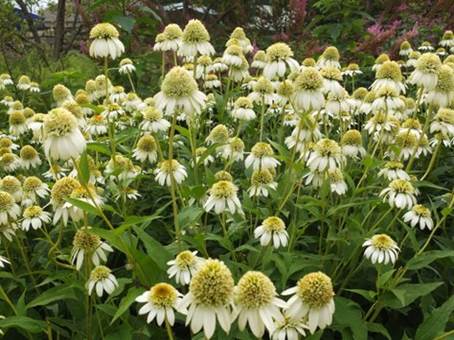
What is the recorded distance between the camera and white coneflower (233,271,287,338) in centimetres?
117

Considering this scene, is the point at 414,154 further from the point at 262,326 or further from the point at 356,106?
the point at 262,326

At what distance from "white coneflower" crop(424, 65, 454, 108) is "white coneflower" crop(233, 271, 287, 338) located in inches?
48.5

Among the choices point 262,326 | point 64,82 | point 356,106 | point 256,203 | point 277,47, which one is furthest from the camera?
point 64,82

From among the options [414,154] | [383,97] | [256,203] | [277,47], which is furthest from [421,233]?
[277,47]

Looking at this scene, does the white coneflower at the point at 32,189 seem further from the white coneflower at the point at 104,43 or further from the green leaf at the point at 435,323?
the green leaf at the point at 435,323

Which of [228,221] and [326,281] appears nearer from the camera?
[326,281]

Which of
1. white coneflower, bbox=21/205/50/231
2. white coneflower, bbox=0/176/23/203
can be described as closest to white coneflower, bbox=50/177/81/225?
white coneflower, bbox=21/205/50/231

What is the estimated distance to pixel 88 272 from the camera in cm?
179

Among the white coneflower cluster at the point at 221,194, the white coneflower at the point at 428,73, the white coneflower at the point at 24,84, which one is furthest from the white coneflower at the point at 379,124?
the white coneflower at the point at 24,84

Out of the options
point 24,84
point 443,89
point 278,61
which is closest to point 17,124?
point 24,84

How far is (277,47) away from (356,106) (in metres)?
0.95

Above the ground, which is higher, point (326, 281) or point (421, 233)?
point (326, 281)

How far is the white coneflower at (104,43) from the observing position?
2133mm

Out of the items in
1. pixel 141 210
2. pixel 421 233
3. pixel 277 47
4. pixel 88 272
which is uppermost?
pixel 277 47
